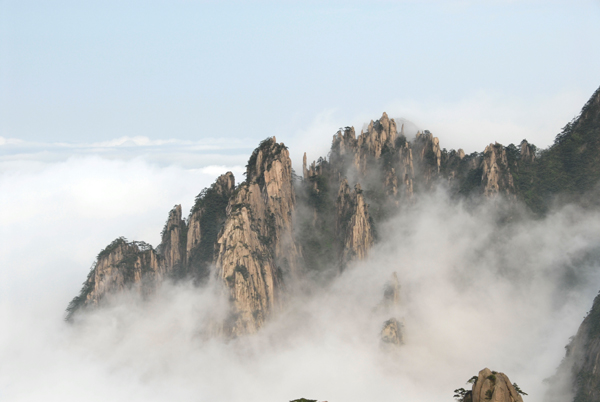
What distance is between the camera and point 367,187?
190875 mm

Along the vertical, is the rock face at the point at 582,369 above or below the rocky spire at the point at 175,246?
below

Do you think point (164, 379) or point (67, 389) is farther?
point (67, 389)

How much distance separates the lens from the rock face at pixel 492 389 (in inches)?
1529

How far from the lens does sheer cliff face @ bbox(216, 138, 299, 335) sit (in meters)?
147

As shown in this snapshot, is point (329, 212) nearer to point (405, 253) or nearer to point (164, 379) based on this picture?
point (405, 253)

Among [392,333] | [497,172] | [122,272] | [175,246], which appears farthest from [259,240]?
[497,172]

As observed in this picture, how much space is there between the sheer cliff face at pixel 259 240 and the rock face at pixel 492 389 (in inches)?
4296

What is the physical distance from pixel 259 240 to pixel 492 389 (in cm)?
12061

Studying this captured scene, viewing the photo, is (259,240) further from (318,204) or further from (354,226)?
(318,204)

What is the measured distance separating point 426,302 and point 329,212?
142 feet

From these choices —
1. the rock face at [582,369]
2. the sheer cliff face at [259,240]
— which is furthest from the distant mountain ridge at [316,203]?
the rock face at [582,369]

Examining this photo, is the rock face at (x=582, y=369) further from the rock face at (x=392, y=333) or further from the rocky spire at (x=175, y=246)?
the rocky spire at (x=175, y=246)

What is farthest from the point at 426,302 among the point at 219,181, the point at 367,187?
the point at 219,181

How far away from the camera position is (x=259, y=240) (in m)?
157
